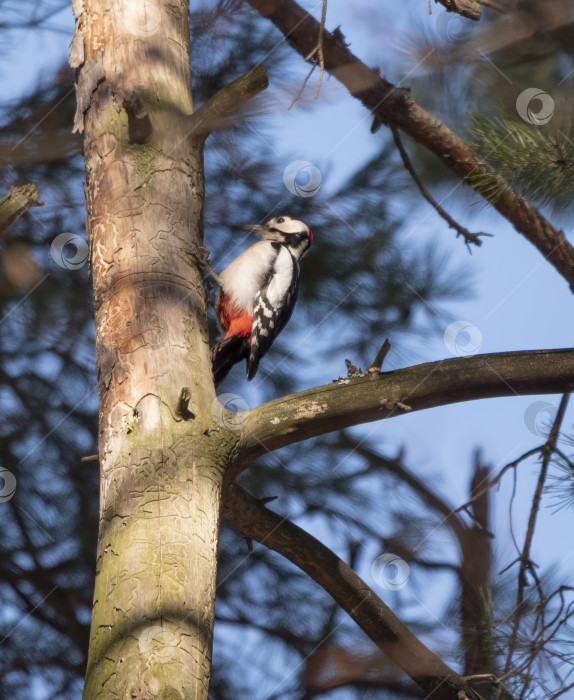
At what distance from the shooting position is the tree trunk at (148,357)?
139 cm

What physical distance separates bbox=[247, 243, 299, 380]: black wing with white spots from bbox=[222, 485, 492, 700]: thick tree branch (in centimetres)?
99

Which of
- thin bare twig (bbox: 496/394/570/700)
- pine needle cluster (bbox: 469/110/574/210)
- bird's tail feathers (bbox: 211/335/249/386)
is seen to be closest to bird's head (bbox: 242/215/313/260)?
bird's tail feathers (bbox: 211/335/249/386)

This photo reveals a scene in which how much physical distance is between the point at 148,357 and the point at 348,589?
79 cm

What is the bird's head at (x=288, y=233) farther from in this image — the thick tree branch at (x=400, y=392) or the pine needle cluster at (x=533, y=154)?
the thick tree branch at (x=400, y=392)

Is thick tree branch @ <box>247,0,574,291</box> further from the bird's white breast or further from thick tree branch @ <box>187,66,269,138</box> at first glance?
thick tree branch @ <box>187,66,269,138</box>

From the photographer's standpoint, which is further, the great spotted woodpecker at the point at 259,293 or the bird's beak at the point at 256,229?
the bird's beak at the point at 256,229

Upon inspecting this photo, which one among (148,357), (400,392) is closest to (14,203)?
(148,357)

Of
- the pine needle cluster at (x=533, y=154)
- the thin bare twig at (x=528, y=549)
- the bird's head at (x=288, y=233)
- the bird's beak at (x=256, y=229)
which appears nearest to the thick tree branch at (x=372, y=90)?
the bird's head at (x=288, y=233)

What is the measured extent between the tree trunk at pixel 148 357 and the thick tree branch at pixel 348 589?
41 cm

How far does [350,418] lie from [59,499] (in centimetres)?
150

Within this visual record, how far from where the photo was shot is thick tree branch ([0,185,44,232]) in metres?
1.71

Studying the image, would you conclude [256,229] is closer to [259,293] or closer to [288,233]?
[288,233]

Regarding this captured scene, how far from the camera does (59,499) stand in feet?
9.30

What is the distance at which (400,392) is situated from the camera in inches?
68.1
